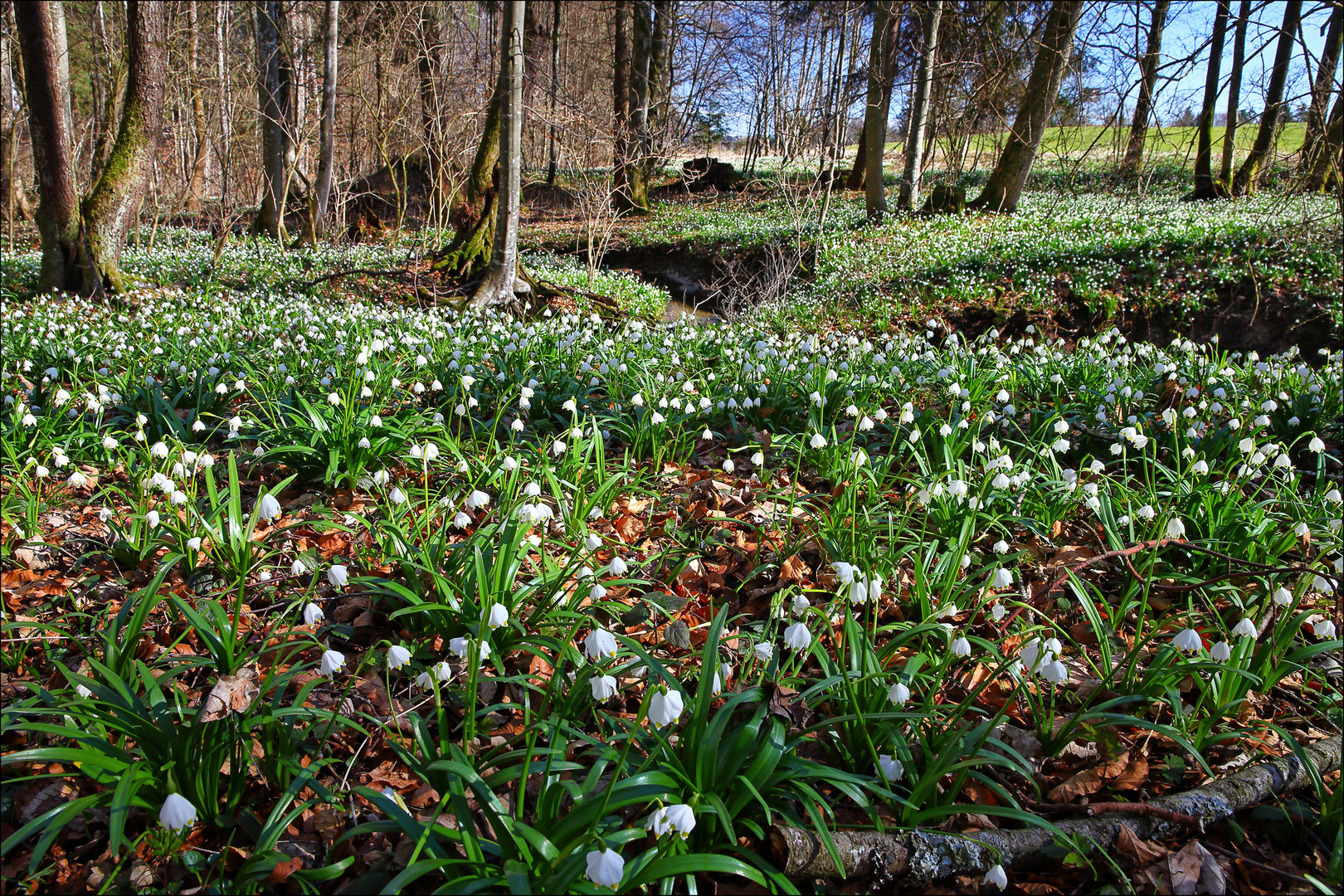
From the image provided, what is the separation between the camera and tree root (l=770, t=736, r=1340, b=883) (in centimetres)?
156

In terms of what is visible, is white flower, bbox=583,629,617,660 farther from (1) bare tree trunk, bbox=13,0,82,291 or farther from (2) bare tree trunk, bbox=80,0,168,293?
(1) bare tree trunk, bbox=13,0,82,291

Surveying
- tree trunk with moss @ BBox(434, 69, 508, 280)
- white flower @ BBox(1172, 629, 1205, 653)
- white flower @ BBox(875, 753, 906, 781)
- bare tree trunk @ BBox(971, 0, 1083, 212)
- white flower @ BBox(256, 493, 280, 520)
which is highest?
bare tree trunk @ BBox(971, 0, 1083, 212)

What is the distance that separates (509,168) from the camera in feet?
24.3

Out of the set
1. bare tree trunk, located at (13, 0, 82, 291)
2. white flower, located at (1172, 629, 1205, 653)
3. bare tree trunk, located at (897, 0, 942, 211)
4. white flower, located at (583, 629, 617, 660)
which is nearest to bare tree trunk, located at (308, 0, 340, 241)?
bare tree trunk, located at (13, 0, 82, 291)

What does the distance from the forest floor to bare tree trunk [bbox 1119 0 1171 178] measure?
5.08 feet

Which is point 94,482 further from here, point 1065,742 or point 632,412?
point 1065,742

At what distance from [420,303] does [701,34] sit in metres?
14.4

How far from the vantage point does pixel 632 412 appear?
4.05 meters

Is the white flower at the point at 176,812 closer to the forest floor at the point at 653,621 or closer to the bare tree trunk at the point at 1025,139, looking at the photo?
the forest floor at the point at 653,621

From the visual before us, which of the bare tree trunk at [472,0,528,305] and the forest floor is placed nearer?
the forest floor

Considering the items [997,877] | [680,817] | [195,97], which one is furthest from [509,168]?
[195,97]

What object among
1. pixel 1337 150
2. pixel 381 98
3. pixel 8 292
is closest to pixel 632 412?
pixel 1337 150

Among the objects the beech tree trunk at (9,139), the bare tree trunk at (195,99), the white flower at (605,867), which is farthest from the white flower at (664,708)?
the beech tree trunk at (9,139)

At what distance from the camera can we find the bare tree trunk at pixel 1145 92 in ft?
14.1
